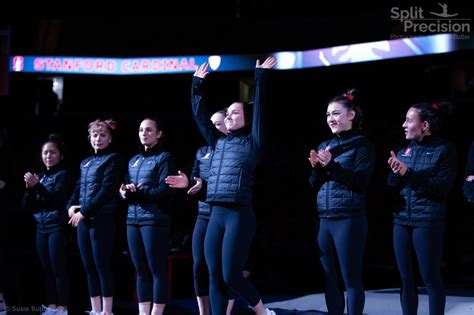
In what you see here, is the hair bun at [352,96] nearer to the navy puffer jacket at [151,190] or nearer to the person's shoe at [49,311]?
the navy puffer jacket at [151,190]

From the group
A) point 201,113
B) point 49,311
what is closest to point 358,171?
point 201,113

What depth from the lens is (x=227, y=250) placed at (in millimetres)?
4090

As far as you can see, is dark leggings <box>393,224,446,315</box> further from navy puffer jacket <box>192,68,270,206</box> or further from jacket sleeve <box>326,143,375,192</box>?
navy puffer jacket <box>192,68,270,206</box>

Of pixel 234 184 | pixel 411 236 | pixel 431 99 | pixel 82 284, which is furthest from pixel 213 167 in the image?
pixel 431 99

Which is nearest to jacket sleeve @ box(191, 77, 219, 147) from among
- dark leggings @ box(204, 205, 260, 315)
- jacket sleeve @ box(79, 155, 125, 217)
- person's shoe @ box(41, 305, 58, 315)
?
dark leggings @ box(204, 205, 260, 315)

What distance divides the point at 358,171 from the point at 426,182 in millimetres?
449

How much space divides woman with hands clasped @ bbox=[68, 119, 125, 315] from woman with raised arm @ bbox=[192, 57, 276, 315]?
1247mm

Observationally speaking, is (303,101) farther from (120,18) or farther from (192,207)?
(120,18)

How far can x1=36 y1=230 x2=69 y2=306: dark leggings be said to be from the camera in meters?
5.45

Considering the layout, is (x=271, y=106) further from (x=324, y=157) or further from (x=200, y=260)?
(x=324, y=157)

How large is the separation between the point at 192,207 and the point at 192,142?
130cm

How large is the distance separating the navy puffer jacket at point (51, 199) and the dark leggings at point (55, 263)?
77mm

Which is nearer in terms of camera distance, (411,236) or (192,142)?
(411,236)

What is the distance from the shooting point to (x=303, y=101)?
10.0 m
